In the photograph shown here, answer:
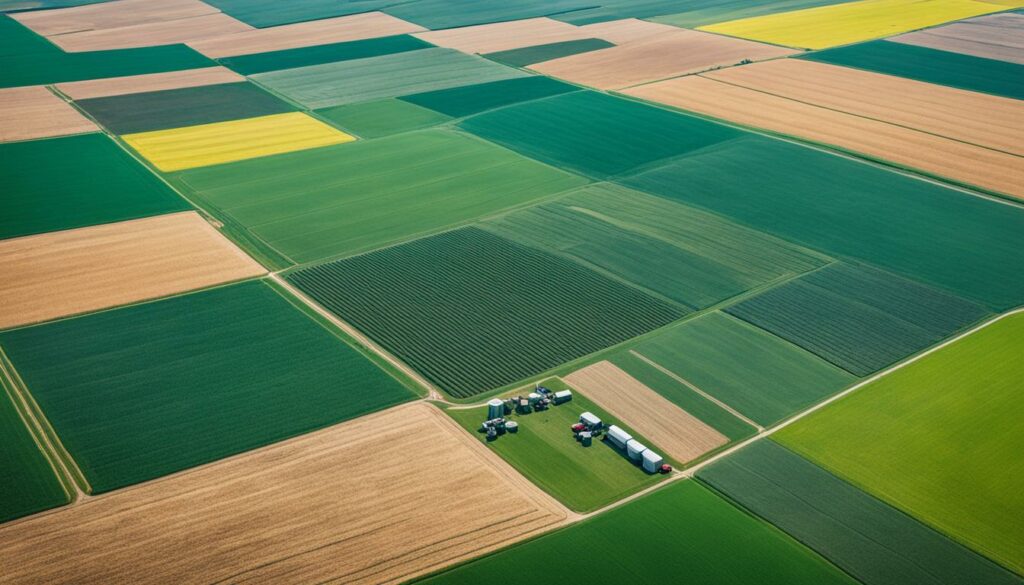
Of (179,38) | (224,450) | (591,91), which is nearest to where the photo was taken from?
(224,450)

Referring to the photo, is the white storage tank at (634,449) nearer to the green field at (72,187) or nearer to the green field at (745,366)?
the green field at (745,366)

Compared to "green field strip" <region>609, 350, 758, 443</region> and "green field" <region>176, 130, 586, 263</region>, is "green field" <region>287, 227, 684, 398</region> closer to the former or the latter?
"green field strip" <region>609, 350, 758, 443</region>

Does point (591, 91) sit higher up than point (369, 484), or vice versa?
point (591, 91)

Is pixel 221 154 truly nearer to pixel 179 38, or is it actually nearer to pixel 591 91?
pixel 591 91

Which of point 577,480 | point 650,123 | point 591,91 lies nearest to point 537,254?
point 577,480

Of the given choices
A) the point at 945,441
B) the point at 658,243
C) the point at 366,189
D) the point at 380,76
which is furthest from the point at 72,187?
the point at 945,441

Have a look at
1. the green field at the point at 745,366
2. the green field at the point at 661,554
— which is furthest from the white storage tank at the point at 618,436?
the green field at the point at 745,366

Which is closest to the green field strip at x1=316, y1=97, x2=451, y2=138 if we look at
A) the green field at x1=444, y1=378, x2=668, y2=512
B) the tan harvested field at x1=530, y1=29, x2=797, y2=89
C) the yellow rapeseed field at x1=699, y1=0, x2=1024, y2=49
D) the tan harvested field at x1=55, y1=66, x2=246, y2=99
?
the tan harvested field at x1=55, y1=66, x2=246, y2=99

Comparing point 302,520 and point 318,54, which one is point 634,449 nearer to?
point 302,520
